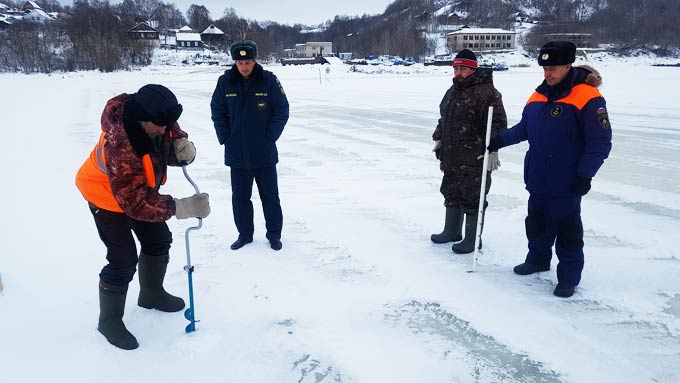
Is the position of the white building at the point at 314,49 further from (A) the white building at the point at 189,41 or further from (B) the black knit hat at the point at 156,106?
(B) the black knit hat at the point at 156,106

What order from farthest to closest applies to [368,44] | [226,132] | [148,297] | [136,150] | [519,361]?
[368,44]
[226,132]
[148,297]
[519,361]
[136,150]

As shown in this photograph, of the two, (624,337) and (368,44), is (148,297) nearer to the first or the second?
(624,337)

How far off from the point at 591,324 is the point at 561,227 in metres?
0.72

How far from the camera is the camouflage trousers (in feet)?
13.7

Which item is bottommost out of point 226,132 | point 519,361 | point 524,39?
point 519,361

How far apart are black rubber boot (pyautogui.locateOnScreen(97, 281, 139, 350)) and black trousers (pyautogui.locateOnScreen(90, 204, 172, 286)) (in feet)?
0.32

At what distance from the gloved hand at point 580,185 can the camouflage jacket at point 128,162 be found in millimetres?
2701

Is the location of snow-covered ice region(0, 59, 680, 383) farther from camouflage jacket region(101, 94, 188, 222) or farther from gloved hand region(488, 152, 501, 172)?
camouflage jacket region(101, 94, 188, 222)

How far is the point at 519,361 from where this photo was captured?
2844mm

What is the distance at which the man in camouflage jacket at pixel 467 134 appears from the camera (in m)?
3.97

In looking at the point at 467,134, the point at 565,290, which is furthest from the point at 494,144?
the point at 565,290

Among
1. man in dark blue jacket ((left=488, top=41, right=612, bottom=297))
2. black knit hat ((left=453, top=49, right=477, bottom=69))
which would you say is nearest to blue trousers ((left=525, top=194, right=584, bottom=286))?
man in dark blue jacket ((left=488, top=41, right=612, bottom=297))

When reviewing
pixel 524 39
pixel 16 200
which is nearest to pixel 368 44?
pixel 524 39

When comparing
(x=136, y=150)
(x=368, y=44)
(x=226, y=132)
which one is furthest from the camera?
(x=368, y=44)
